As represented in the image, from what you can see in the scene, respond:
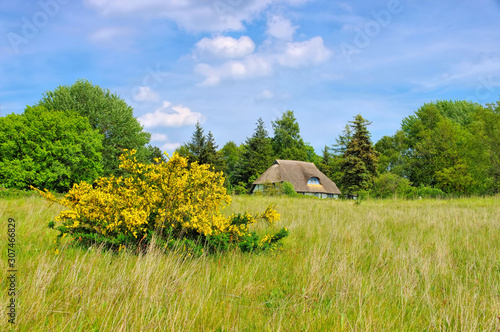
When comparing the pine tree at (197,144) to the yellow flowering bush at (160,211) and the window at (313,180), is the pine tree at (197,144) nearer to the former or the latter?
the window at (313,180)

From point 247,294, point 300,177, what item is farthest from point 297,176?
point 247,294

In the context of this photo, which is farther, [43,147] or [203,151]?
[203,151]

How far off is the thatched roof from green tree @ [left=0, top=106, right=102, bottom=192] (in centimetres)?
2166

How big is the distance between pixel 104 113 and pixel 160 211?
35.9m

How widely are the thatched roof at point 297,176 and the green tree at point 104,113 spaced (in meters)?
17.1

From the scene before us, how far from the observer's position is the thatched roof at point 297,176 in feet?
138

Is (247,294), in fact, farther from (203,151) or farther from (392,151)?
(392,151)

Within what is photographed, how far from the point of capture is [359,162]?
42844 millimetres

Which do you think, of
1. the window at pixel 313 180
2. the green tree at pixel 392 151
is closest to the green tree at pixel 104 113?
the window at pixel 313 180

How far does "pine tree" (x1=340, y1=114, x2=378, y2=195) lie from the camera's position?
42969 mm

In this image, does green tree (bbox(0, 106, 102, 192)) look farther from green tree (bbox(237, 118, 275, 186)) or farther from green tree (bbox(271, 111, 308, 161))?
green tree (bbox(271, 111, 308, 161))

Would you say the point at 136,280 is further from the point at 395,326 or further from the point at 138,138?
the point at 138,138

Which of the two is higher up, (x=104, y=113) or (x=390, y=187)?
(x=104, y=113)

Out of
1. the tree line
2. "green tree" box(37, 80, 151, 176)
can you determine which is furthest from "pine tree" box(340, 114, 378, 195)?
"green tree" box(37, 80, 151, 176)
